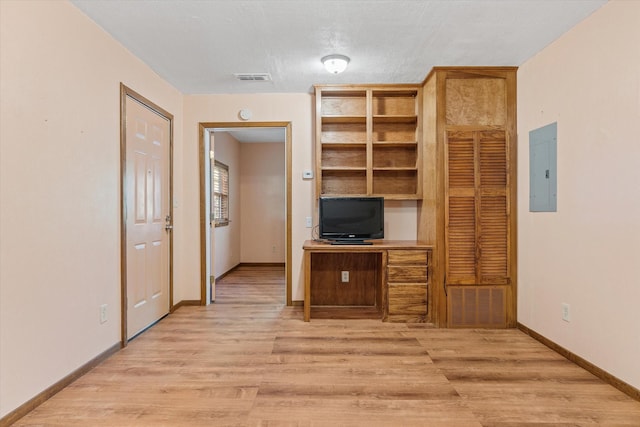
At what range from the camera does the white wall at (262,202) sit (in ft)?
21.9

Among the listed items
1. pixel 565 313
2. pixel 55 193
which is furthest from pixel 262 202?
pixel 565 313

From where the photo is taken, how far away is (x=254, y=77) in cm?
351

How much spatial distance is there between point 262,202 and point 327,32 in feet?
14.6

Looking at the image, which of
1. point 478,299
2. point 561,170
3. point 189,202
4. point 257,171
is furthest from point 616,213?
point 257,171

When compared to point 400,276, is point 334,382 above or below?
below

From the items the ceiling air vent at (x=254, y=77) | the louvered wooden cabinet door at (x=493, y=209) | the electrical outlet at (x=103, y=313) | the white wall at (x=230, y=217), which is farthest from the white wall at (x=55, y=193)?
the louvered wooden cabinet door at (x=493, y=209)

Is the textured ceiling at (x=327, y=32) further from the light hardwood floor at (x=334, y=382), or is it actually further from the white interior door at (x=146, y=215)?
the light hardwood floor at (x=334, y=382)

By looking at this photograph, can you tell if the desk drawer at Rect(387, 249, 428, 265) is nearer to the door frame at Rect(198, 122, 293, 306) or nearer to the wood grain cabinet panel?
the wood grain cabinet panel

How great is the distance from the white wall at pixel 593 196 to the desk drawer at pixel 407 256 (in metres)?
0.95

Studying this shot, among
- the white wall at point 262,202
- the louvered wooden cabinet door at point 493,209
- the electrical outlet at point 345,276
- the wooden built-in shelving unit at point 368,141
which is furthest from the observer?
the white wall at point 262,202

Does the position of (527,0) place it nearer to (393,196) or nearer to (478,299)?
(393,196)

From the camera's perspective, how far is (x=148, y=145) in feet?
10.8

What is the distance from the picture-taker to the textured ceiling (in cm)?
229

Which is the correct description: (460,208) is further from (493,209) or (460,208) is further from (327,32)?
(327,32)
